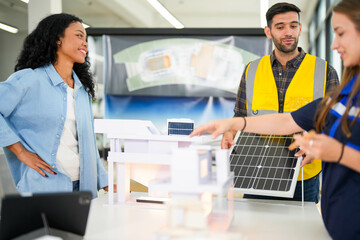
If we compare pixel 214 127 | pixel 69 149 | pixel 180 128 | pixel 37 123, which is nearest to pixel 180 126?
pixel 180 128

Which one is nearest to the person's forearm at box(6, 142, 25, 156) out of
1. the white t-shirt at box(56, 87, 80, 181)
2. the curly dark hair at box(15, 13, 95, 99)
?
the white t-shirt at box(56, 87, 80, 181)

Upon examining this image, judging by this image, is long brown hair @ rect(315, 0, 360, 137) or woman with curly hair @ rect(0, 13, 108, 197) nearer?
long brown hair @ rect(315, 0, 360, 137)

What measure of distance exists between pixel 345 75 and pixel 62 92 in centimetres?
150

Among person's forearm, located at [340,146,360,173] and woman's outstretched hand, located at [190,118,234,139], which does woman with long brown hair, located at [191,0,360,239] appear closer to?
person's forearm, located at [340,146,360,173]

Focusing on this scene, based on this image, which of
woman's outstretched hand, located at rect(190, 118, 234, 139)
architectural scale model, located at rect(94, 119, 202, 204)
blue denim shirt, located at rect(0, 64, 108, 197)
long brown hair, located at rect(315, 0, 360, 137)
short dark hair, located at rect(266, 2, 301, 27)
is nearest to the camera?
long brown hair, located at rect(315, 0, 360, 137)

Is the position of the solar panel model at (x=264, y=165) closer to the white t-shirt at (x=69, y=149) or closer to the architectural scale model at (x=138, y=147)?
the architectural scale model at (x=138, y=147)

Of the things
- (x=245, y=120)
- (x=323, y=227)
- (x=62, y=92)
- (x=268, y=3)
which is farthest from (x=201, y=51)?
(x=323, y=227)

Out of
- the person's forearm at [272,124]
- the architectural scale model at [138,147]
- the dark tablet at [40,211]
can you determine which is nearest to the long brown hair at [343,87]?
the person's forearm at [272,124]

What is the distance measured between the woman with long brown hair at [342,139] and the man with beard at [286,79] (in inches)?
31.9

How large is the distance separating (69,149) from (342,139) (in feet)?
4.74

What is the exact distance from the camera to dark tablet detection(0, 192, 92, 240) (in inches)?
52.0

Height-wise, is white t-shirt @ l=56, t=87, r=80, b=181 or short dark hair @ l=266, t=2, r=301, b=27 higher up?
short dark hair @ l=266, t=2, r=301, b=27

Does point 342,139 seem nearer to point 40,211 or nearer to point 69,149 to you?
point 40,211

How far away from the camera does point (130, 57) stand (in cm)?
491
